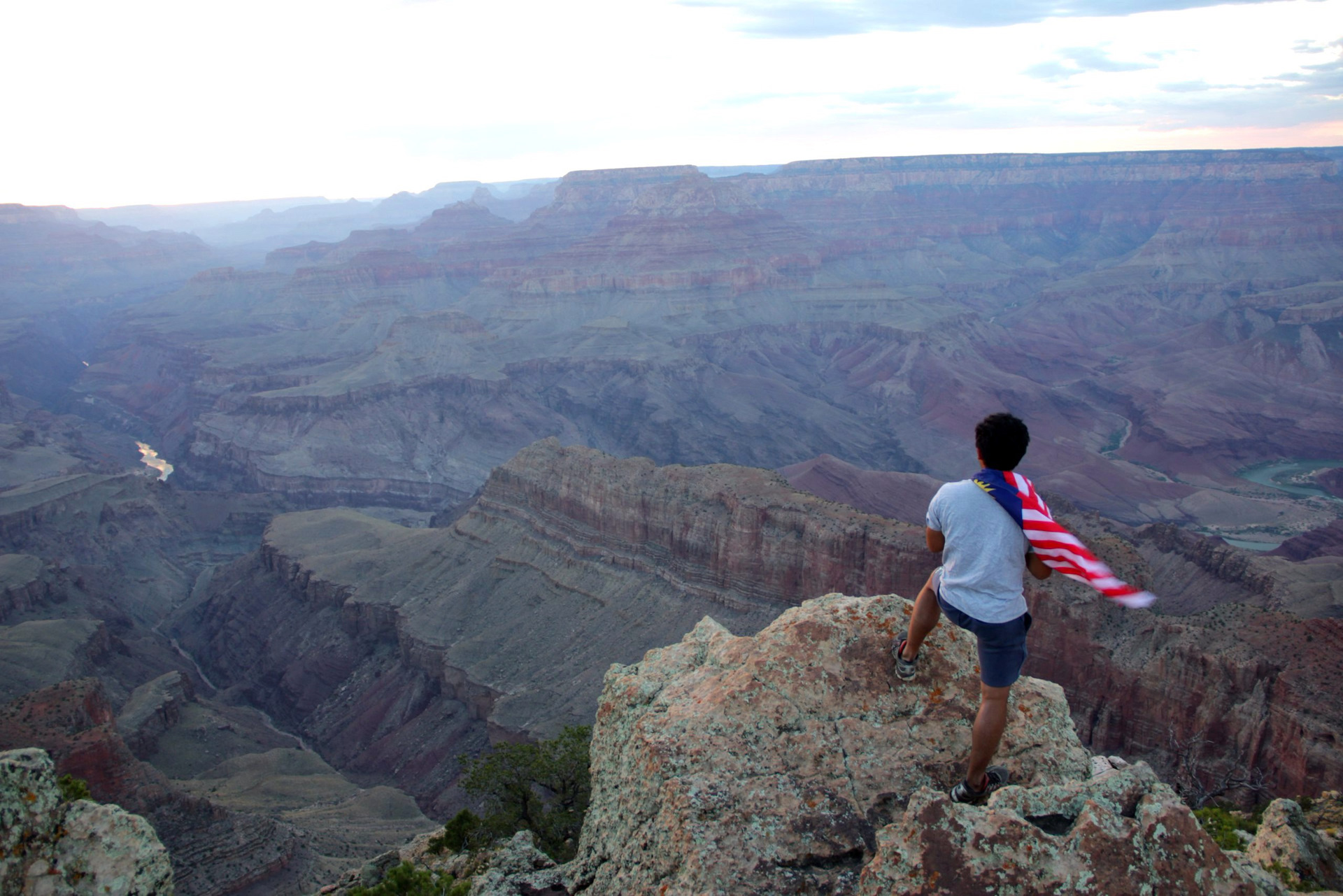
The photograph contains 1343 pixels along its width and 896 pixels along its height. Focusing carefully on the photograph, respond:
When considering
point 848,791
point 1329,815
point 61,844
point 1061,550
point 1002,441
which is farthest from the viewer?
point 1329,815

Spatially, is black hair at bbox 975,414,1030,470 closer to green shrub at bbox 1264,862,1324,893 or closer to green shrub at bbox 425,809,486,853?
green shrub at bbox 1264,862,1324,893

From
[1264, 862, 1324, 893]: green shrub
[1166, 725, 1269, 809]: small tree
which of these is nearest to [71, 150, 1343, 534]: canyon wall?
[1166, 725, 1269, 809]: small tree

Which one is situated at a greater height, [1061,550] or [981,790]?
[1061,550]

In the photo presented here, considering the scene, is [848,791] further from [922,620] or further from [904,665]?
[922,620]

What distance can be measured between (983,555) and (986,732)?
1655 mm

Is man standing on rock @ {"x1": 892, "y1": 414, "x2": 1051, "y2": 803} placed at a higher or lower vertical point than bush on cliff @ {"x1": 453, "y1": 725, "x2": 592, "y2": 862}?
higher

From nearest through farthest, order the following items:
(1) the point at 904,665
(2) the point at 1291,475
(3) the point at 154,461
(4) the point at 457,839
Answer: (1) the point at 904,665, (4) the point at 457,839, (2) the point at 1291,475, (3) the point at 154,461

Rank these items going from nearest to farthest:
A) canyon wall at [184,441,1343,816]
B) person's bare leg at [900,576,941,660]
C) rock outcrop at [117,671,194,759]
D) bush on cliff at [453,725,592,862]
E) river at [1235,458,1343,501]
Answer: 1. person's bare leg at [900,576,941,660]
2. bush on cliff at [453,725,592,862]
3. canyon wall at [184,441,1343,816]
4. rock outcrop at [117,671,194,759]
5. river at [1235,458,1343,501]

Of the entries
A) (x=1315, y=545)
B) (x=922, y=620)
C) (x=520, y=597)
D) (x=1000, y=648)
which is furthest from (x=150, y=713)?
(x=1315, y=545)

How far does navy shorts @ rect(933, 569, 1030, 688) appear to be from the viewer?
852 centimetres

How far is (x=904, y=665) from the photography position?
9844 millimetres

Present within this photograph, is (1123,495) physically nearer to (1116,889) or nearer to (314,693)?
(314,693)

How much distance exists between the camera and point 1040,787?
809 cm

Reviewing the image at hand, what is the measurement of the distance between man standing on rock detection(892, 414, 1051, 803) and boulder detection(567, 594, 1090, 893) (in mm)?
765
